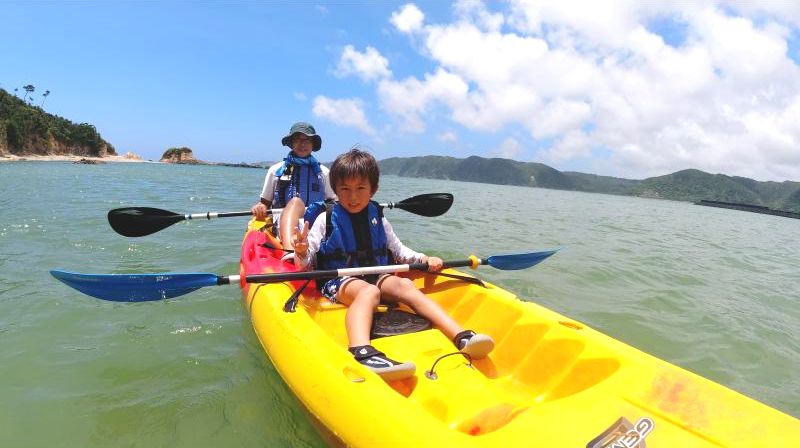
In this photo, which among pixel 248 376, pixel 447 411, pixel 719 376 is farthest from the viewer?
pixel 719 376

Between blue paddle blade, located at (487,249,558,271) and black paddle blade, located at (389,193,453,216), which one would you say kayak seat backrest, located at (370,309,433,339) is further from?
black paddle blade, located at (389,193,453,216)

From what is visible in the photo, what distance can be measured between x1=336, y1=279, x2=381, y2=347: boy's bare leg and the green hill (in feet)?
190

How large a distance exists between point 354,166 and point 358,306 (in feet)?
3.21

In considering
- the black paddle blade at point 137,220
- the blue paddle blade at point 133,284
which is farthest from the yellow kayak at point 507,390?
the black paddle blade at point 137,220

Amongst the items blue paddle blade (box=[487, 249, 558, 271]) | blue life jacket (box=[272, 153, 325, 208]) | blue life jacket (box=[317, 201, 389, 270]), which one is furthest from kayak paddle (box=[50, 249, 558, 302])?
blue life jacket (box=[272, 153, 325, 208])

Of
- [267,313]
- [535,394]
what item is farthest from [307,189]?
[535,394]

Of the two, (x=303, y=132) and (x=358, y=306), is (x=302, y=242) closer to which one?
(x=358, y=306)

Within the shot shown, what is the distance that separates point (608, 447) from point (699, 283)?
716 cm

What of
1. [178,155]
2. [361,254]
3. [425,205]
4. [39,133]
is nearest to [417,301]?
[361,254]

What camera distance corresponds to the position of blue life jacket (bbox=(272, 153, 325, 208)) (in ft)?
18.0

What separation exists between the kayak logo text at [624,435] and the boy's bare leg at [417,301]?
118 cm

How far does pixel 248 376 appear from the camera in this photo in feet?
11.1

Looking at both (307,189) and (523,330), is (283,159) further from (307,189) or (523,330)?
(523,330)

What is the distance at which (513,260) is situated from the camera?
4359 millimetres
